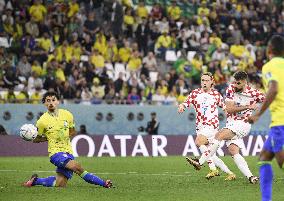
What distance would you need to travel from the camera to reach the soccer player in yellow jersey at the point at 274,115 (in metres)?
10.8

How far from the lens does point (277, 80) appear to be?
421 inches

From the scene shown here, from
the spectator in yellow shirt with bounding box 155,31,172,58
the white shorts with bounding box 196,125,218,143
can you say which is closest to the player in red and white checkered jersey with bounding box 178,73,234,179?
the white shorts with bounding box 196,125,218,143

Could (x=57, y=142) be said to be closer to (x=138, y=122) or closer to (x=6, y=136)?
(x=6, y=136)

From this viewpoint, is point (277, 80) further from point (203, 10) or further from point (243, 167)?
point (203, 10)

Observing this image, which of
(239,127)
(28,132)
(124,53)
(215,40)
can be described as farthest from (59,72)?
(28,132)

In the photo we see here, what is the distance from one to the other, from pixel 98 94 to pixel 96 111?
601mm

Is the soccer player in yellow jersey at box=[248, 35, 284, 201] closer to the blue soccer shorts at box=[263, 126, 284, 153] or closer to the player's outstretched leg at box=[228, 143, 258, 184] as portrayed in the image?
the blue soccer shorts at box=[263, 126, 284, 153]

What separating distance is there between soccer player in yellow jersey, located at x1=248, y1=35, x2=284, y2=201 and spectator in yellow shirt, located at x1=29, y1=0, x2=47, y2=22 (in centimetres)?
2051

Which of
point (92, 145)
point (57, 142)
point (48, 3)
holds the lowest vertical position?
point (92, 145)

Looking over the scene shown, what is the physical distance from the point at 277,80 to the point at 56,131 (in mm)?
5545

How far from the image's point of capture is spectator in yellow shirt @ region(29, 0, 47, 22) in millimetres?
30688

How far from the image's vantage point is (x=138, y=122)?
2962cm

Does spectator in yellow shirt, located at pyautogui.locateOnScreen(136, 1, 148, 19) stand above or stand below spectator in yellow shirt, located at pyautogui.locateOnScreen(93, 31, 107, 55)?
above

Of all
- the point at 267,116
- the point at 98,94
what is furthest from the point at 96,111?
the point at 267,116
